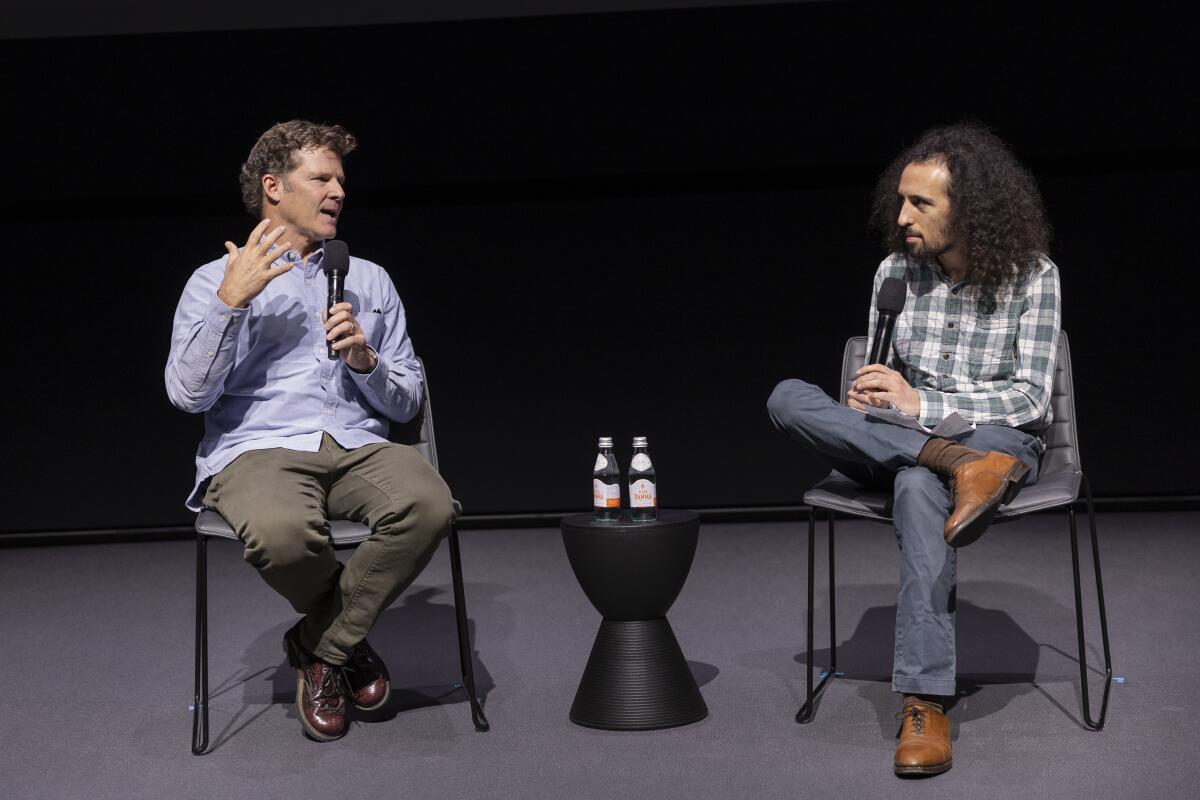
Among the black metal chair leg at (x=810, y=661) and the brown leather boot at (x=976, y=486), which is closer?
the brown leather boot at (x=976, y=486)

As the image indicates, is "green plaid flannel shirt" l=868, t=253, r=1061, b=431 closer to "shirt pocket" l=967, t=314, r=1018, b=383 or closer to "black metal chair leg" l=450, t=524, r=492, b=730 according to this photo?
"shirt pocket" l=967, t=314, r=1018, b=383

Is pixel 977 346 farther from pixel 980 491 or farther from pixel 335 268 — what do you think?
pixel 335 268

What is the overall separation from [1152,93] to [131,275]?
4.01 metres

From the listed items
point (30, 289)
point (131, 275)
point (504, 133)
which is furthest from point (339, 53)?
point (30, 289)

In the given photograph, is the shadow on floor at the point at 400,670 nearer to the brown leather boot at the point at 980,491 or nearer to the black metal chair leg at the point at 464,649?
the black metal chair leg at the point at 464,649

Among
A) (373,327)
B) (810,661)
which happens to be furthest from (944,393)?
(373,327)

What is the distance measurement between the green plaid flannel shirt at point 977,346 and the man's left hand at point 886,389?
0.10ft

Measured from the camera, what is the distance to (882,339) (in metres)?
2.59

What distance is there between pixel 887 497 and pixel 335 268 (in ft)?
4.05

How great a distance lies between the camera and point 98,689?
295cm

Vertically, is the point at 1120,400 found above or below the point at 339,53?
below

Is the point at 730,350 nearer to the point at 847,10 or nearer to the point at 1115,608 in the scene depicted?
the point at 847,10

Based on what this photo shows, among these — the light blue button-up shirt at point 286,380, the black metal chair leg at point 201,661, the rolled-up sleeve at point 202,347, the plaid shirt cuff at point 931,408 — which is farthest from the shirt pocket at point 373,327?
the plaid shirt cuff at point 931,408

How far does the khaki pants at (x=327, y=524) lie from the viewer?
2.40m
